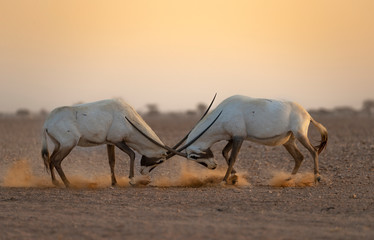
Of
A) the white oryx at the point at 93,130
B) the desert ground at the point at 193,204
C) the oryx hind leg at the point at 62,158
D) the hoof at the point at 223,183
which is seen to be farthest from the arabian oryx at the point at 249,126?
the oryx hind leg at the point at 62,158

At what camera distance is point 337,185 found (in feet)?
39.8

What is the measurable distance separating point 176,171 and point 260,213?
6.19 m

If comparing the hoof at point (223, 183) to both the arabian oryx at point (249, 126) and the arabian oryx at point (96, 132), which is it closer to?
the arabian oryx at point (249, 126)

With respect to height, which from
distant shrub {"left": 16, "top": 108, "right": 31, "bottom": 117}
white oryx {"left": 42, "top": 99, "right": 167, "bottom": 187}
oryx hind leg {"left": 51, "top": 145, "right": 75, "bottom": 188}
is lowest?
distant shrub {"left": 16, "top": 108, "right": 31, "bottom": 117}

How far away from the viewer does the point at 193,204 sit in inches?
385

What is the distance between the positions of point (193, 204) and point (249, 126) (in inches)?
122

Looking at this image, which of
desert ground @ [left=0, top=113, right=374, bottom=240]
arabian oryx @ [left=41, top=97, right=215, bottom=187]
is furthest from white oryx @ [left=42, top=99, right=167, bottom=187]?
desert ground @ [left=0, top=113, right=374, bottom=240]

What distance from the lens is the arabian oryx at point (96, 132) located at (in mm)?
12328

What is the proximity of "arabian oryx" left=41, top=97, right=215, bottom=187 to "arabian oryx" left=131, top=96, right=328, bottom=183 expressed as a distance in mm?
721

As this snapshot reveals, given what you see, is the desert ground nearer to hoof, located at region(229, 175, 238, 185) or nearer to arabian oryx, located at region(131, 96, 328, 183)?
hoof, located at region(229, 175, 238, 185)

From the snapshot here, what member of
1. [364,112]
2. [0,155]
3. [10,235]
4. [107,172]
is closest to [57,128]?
[107,172]

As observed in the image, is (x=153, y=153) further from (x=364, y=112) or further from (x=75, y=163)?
(x=364, y=112)

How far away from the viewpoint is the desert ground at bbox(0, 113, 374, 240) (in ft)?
25.1

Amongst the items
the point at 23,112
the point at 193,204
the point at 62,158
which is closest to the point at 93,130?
the point at 62,158
